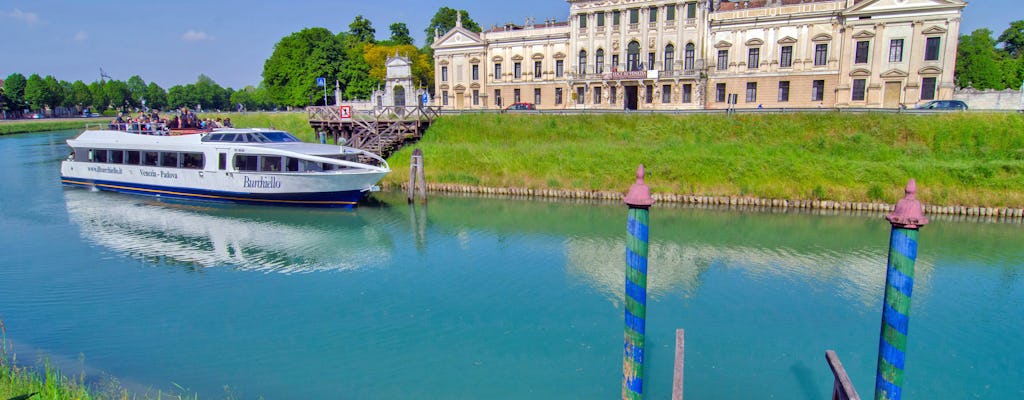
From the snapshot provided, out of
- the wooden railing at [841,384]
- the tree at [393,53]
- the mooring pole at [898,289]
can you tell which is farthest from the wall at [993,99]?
the tree at [393,53]

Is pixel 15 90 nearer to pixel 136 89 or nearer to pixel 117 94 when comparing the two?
pixel 117 94

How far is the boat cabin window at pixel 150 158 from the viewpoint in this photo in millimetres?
28236

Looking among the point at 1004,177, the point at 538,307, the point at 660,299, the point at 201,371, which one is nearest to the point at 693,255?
the point at 660,299

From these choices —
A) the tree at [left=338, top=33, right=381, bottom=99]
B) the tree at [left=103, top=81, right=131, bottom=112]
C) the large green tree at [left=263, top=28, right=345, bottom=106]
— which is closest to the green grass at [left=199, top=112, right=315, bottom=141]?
the large green tree at [left=263, top=28, right=345, bottom=106]

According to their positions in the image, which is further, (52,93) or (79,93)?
(79,93)

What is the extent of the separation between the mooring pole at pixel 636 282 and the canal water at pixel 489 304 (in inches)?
73.6

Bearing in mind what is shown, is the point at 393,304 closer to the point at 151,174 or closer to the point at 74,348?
the point at 74,348

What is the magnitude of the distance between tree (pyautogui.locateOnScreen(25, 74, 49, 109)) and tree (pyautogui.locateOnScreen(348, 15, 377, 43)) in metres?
51.6

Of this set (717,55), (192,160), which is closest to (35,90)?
(192,160)

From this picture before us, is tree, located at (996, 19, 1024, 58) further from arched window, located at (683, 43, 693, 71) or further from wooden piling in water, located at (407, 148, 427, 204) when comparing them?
wooden piling in water, located at (407, 148, 427, 204)

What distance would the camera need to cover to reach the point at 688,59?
1780 inches

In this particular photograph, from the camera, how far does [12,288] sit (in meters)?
15.7

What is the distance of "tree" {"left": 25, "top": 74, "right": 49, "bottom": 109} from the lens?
88.6 m

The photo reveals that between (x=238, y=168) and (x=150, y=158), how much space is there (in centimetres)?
613
